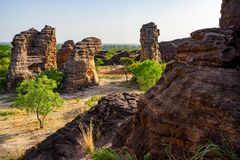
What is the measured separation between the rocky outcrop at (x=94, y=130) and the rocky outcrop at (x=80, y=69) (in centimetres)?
1955

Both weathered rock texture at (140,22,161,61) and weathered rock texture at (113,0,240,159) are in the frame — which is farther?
weathered rock texture at (140,22,161,61)

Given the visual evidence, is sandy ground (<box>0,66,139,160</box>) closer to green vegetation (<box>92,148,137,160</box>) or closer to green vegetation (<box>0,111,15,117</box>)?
green vegetation (<box>0,111,15,117</box>)

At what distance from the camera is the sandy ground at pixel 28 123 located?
16562 millimetres

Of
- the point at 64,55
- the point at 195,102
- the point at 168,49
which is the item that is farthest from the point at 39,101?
the point at 168,49

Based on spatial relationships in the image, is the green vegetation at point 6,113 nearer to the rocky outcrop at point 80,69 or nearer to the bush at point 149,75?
the rocky outcrop at point 80,69

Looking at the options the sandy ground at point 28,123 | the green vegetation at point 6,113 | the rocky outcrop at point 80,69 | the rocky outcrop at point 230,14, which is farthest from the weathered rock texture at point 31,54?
the rocky outcrop at point 230,14

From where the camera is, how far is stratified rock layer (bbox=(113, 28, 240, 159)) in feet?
17.3

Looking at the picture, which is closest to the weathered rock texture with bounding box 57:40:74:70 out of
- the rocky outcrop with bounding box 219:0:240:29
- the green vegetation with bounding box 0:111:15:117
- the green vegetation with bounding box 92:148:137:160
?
the green vegetation with bounding box 0:111:15:117

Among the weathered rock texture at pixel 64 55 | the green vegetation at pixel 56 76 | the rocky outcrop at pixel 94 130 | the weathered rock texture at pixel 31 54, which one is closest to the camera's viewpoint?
the rocky outcrop at pixel 94 130

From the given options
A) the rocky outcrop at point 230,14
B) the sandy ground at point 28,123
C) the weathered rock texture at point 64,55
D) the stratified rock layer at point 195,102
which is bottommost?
the sandy ground at point 28,123

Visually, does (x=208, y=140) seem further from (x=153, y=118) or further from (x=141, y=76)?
(x=141, y=76)

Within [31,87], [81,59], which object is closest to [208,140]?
[31,87]

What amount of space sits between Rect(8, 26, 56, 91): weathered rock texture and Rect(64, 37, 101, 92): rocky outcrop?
13.5ft

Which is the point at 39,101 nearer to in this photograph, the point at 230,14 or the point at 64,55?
the point at 230,14
